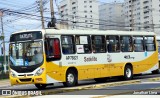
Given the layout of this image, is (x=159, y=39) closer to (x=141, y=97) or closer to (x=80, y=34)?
(x=80, y=34)

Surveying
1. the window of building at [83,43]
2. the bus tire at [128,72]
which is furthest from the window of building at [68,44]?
the bus tire at [128,72]

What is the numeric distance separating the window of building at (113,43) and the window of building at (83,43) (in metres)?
1.90

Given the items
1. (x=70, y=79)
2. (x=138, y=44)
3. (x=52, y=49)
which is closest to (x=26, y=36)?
(x=52, y=49)

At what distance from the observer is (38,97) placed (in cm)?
1619

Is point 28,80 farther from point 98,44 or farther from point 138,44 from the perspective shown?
point 138,44

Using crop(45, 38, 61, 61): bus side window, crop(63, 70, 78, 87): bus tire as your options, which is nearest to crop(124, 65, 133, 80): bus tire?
crop(63, 70, 78, 87): bus tire

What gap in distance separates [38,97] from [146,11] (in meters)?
61.4

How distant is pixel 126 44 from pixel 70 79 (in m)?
5.86

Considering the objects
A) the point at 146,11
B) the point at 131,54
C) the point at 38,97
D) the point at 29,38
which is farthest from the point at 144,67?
the point at 146,11

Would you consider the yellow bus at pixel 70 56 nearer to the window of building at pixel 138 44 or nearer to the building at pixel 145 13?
the window of building at pixel 138 44

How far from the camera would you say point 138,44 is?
89.9 feet

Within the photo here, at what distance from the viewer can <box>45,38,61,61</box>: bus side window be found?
20.8m

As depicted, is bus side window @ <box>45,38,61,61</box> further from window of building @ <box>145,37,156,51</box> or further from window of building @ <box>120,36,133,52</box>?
window of building @ <box>145,37,156,51</box>

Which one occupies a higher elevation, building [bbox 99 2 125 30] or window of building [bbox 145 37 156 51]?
building [bbox 99 2 125 30]
